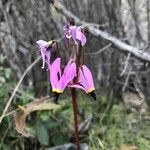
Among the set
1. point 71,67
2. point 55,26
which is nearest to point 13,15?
point 55,26

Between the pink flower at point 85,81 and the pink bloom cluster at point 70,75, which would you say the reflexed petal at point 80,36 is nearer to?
the pink bloom cluster at point 70,75

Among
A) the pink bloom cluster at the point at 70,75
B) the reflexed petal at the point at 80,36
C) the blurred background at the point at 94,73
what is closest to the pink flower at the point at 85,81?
the pink bloom cluster at the point at 70,75

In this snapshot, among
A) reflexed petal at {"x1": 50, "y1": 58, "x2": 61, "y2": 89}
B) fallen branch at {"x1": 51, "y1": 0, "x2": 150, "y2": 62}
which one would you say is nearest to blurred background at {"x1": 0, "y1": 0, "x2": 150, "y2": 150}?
fallen branch at {"x1": 51, "y1": 0, "x2": 150, "y2": 62}

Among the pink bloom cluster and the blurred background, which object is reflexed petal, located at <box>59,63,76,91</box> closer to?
the pink bloom cluster

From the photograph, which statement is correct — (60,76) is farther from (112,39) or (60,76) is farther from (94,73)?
(94,73)

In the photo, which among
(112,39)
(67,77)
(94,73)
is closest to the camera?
(67,77)

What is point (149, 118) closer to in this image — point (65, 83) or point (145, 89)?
point (145, 89)

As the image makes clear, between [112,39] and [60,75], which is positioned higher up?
[112,39]

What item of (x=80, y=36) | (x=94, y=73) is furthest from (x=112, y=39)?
(x=80, y=36)
